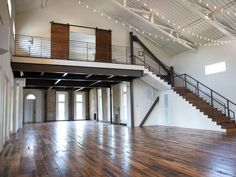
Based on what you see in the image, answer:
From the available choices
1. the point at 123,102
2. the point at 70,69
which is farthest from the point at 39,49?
the point at 123,102

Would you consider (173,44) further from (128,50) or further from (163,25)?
(128,50)

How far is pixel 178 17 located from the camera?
10.3 m

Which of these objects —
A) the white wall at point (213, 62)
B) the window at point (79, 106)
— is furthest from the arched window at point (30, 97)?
the white wall at point (213, 62)

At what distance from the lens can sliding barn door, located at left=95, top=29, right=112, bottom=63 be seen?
12217 millimetres

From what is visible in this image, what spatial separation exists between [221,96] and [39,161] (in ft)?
27.2

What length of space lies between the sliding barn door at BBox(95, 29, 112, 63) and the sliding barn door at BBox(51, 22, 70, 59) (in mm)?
1617

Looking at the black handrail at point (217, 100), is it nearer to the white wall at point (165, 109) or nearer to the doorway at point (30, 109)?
the white wall at point (165, 109)

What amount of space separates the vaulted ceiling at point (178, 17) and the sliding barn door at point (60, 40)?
131 centimetres

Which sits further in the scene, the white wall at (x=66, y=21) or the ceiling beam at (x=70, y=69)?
the white wall at (x=66, y=21)

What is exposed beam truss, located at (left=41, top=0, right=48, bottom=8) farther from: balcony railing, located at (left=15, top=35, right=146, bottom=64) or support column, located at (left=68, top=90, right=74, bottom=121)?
support column, located at (left=68, top=90, right=74, bottom=121)

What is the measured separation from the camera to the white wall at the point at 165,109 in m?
10.2

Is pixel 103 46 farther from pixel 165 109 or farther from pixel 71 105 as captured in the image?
pixel 71 105

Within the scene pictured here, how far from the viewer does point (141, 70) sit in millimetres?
11023

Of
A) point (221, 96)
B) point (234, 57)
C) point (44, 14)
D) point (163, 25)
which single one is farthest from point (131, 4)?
point (221, 96)
